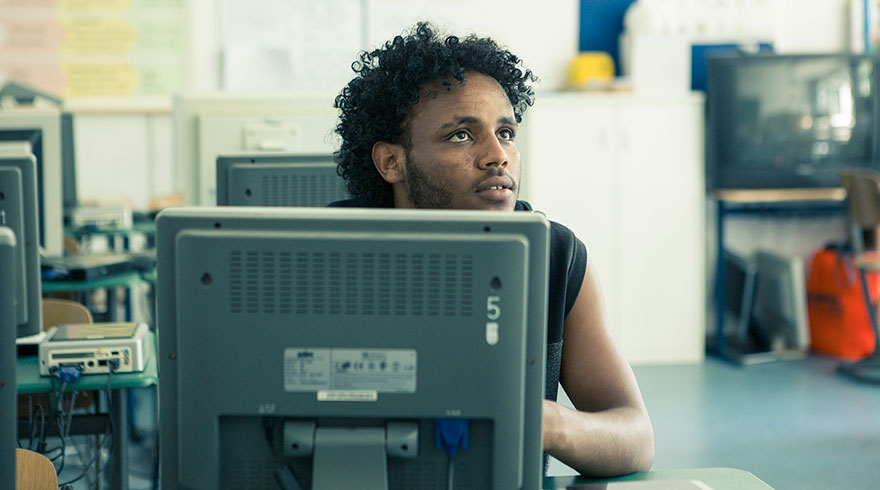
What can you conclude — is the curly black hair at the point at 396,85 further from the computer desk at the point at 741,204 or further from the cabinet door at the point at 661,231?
the computer desk at the point at 741,204

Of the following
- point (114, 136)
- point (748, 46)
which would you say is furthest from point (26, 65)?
point (748, 46)

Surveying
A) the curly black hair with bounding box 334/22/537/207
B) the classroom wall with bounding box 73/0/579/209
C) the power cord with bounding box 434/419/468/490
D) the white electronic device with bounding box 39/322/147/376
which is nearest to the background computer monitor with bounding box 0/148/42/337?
the white electronic device with bounding box 39/322/147/376

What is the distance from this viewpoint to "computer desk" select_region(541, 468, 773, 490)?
3.64 ft

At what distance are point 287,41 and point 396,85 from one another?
3818 millimetres

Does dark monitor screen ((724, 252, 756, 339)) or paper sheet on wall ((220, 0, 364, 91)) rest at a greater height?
paper sheet on wall ((220, 0, 364, 91))

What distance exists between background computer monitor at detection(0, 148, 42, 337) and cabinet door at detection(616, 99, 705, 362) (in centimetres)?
341

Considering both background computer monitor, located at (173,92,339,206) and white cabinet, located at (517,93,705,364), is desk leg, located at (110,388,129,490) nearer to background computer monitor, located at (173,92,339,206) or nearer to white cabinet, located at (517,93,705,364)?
background computer monitor, located at (173,92,339,206)

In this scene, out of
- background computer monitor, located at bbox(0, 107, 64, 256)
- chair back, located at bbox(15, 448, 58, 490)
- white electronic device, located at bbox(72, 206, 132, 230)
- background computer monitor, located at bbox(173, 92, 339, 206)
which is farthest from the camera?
white electronic device, located at bbox(72, 206, 132, 230)

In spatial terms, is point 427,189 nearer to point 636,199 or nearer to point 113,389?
point 113,389

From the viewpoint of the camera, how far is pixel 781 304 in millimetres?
4969

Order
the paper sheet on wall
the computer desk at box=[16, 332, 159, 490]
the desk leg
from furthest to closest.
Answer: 1. the paper sheet on wall
2. the desk leg
3. the computer desk at box=[16, 332, 159, 490]

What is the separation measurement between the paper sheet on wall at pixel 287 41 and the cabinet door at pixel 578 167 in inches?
44.5

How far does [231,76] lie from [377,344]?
4.38m

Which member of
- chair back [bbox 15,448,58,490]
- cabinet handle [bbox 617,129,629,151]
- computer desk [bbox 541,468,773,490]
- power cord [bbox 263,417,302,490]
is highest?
cabinet handle [bbox 617,129,629,151]
